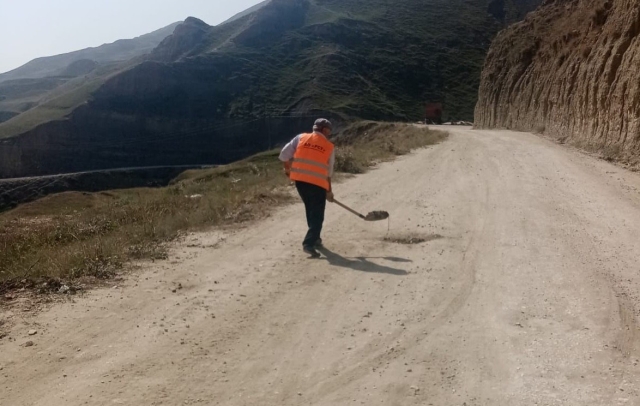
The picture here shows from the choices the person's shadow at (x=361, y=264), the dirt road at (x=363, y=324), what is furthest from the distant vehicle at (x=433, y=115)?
the person's shadow at (x=361, y=264)

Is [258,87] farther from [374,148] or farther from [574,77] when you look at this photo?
[574,77]

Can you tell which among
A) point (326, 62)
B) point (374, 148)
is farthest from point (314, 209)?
point (326, 62)

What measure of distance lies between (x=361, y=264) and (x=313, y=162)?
4.97ft

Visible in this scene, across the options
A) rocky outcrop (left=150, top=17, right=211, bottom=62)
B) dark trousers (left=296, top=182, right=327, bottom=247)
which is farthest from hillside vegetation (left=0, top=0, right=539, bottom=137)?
dark trousers (left=296, top=182, right=327, bottom=247)

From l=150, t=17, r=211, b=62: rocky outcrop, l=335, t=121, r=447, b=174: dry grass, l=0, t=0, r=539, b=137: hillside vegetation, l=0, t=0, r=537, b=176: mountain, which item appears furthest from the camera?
l=150, t=17, r=211, b=62: rocky outcrop

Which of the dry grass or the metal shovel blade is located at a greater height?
the metal shovel blade

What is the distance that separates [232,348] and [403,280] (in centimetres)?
245

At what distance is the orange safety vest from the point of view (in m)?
8.73

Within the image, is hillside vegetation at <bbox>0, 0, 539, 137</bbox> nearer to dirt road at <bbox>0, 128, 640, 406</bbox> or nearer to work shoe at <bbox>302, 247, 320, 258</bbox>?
dirt road at <bbox>0, 128, 640, 406</bbox>

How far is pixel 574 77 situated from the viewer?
83.4 ft

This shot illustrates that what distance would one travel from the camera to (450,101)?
8025cm

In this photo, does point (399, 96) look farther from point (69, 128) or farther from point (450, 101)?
point (69, 128)

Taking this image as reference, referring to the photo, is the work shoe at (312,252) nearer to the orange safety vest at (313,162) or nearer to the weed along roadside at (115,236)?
the orange safety vest at (313,162)

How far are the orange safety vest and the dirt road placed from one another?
96 centimetres
